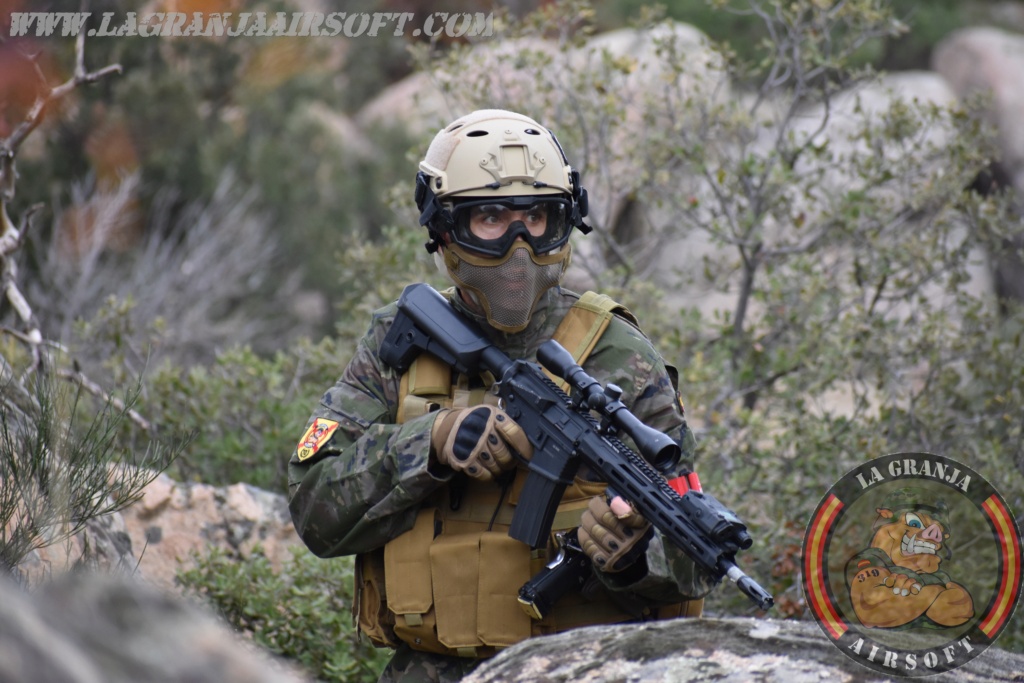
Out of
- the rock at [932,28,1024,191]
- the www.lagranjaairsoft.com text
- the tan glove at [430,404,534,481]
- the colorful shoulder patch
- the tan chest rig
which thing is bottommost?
the tan chest rig

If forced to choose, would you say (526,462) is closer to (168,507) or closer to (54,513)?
(54,513)

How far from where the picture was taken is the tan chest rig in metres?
2.92

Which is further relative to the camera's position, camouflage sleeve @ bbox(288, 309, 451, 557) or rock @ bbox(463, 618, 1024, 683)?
camouflage sleeve @ bbox(288, 309, 451, 557)

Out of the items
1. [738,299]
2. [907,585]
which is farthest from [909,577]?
[738,299]

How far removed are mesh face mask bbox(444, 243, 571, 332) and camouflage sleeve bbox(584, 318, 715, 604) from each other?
0.23 meters

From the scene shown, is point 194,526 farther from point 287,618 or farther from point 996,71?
point 996,71

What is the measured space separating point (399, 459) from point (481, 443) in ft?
0.76

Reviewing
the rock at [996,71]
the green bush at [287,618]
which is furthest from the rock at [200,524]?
the rock at [996,71]

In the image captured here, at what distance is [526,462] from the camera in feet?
9.41

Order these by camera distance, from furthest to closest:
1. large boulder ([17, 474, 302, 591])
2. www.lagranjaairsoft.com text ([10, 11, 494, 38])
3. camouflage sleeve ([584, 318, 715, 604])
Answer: www.lagranjaairsoft.com text ([10, 11, 494, 38]), large boulder ([17, 474, 302, 591]), camouflage sleeve ([584, 318, 715, 604])

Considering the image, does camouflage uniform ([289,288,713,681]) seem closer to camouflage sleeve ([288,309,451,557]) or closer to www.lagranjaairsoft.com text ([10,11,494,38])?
camouflage sleeve ([288,309,451,557])

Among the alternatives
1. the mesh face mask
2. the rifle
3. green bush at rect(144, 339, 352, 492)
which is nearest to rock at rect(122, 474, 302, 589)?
green bush at rect(144, 339, 352, 492)

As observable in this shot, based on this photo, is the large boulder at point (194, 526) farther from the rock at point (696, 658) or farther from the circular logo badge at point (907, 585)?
the circular logo badge at point (907, 585)

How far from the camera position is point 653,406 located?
9.91ft
